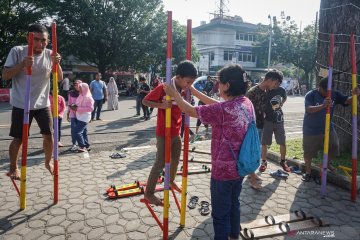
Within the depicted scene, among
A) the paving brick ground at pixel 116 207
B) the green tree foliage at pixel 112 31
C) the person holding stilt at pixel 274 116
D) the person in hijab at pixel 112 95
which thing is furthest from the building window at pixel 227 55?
the paving brick ground at pixel 116 207

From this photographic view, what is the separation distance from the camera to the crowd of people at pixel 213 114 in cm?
290

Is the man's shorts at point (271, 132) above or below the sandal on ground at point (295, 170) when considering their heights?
above

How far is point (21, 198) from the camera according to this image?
4141 mm

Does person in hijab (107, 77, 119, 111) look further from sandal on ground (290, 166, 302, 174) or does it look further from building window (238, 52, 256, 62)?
building window (238, 52, 256, 62)

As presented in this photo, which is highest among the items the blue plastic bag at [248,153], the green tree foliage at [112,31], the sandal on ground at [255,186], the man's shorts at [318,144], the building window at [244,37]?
the building window at [244,37]

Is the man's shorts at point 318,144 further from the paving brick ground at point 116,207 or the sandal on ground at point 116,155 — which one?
the sandal on ground at point 116,155

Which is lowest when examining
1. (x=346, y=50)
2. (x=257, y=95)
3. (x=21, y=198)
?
(x=21, y=198)

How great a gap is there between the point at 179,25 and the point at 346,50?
38.1 meters

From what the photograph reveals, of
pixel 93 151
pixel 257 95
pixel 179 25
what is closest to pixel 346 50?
pixel 257 95

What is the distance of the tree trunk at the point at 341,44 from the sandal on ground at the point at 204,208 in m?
4.19

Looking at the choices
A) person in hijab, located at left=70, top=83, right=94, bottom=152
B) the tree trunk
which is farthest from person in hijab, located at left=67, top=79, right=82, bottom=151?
the tree trunk

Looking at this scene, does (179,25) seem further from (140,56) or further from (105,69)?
(105,69)

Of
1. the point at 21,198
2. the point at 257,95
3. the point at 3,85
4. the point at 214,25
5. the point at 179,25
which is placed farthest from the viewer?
the point at 214,25

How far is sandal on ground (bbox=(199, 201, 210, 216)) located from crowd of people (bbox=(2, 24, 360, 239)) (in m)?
0.44
